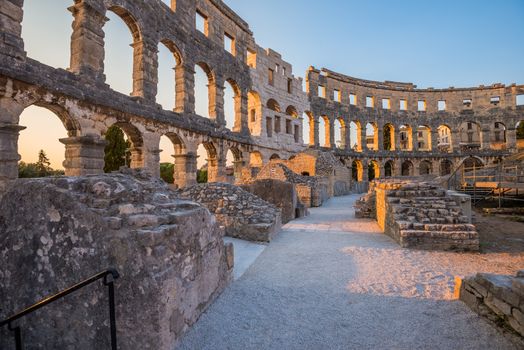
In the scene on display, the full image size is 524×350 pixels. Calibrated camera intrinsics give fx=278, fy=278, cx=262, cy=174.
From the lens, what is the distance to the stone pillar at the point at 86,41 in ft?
32.5

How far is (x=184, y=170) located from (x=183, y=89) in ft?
14.4

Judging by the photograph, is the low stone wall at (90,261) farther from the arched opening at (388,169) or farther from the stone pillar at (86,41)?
the arched opening at (388,169)

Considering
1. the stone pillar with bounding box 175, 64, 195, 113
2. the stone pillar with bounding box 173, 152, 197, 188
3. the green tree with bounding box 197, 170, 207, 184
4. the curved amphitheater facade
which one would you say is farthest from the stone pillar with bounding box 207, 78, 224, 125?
the green tree with bounding box 197, 170, 207, 184

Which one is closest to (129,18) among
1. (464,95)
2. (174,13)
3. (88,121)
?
(174,13)

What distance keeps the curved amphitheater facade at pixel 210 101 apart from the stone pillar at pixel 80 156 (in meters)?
0.03

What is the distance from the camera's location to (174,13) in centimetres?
1467

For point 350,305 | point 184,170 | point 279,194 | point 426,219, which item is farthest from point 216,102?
point 350,305

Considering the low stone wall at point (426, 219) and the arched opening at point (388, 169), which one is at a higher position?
the arched opening at point (388, 169)

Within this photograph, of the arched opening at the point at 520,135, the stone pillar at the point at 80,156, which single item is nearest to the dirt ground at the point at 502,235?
the stone pillar at the point at 80,156

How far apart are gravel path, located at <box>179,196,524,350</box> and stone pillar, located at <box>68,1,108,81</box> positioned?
9.62 m

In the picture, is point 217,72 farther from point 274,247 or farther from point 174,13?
point 274,247

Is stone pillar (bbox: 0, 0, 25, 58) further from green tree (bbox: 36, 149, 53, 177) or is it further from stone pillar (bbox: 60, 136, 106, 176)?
green tree (bbox: 36, 149, 53, 177)

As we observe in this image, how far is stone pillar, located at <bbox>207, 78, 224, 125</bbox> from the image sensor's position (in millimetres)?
17531

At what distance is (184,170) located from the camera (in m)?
14.8
